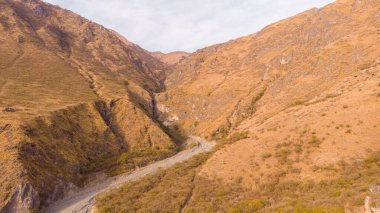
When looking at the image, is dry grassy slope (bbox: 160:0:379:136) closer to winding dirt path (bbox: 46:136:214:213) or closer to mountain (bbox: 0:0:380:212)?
mountain (bbox: 0:0:380:212)

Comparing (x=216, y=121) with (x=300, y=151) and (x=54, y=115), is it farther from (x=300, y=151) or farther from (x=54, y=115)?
(x=300, y=151)

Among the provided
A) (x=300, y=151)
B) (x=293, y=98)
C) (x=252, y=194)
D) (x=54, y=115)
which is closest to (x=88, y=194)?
(x=54, y=115)

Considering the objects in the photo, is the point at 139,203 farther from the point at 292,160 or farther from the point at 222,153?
the point at 292,160

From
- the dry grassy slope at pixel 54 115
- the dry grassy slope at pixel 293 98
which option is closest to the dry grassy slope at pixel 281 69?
the dry grassy slope at pixel 293 98

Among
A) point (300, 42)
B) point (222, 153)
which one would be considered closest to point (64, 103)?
point (222, 153)

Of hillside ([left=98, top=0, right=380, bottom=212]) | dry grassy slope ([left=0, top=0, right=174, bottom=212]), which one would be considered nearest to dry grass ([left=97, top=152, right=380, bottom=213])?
hillside ([left=98, top=0, right=380, bottom=212])

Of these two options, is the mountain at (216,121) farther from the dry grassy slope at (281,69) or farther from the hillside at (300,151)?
the dry grassy slope at (281,69)
